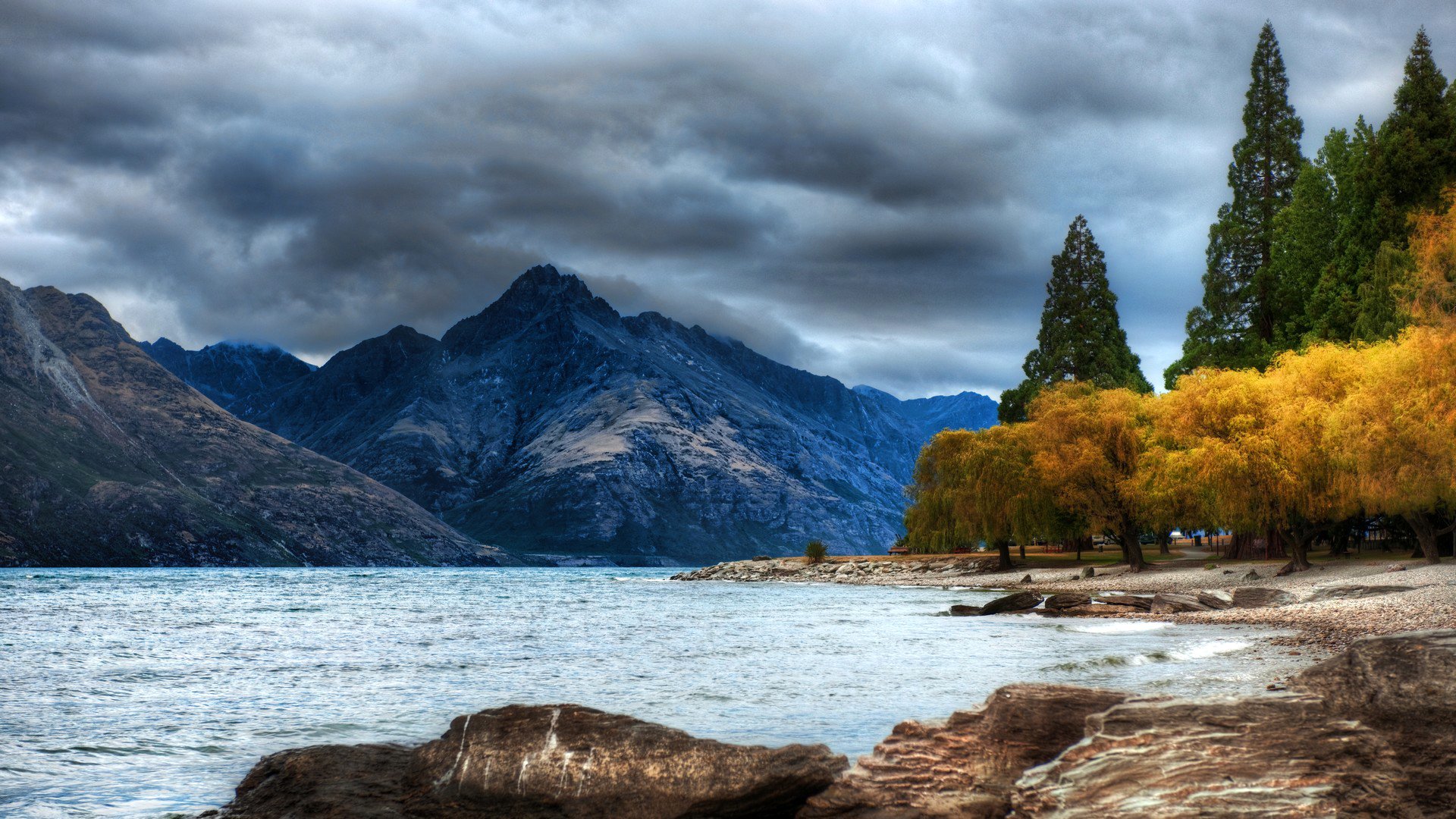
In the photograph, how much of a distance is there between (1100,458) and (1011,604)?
2108cm

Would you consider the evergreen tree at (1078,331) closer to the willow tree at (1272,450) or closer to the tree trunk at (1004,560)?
the tree trunk at (1004,560)

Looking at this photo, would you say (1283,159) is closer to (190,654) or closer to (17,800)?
(190,654)

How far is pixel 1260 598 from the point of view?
133ft

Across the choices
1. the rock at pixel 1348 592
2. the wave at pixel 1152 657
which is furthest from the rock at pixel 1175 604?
the wave at pixel 1152 657

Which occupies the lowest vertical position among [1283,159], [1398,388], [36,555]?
[36,555]

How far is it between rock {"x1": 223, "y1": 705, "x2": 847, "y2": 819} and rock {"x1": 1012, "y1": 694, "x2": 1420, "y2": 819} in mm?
2655

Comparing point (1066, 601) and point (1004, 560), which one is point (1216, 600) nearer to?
point (1066, 601)

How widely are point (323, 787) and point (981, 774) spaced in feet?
24.4

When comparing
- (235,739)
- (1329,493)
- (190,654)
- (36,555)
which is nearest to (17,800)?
(235,739)

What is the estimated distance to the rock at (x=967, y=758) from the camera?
9.81 metres

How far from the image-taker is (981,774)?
10.3 metres

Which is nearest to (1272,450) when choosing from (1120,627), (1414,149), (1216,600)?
(1216,600)

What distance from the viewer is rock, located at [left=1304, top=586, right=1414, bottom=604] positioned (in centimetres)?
3603

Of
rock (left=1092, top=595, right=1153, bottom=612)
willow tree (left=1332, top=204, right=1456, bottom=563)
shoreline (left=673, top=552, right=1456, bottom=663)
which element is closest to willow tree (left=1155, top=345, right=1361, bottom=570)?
willow tree (left=1332, top=204, right=1456, bottom=563)
